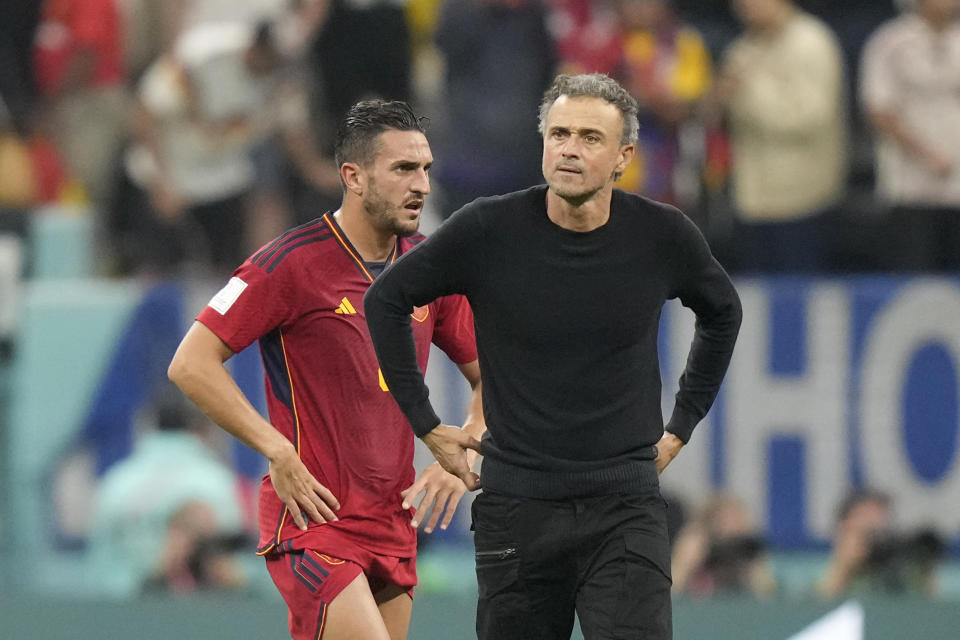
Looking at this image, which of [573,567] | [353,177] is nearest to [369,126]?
[353,177]

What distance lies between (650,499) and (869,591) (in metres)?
4.33

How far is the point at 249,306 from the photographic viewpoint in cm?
498

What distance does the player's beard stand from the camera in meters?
5.07

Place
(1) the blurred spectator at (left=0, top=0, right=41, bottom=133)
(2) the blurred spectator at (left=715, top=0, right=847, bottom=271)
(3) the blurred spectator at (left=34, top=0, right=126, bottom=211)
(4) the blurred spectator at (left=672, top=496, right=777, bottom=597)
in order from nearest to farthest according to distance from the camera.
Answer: (4) the blurred spectator at (left=672, top=496, right=777, bottom=597)
(2) the blurred spectator at (left=715, top=0, right=847, bottom=271)
(3) the blurred spectator at (left=34, top=0, right=126, bottom=211)
(1) the blurred spectator at (left=0, top=0, right=41, bottom=133)

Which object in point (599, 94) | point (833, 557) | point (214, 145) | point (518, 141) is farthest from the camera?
point (214, 145)

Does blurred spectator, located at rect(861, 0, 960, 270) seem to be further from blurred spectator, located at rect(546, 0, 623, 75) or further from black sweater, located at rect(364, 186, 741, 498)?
black sweater, located at rect(364, 186, 741, 498)

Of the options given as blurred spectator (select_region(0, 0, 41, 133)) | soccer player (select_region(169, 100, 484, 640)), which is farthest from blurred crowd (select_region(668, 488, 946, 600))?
blurred spectator (select_region(0, 0, 41, 133))

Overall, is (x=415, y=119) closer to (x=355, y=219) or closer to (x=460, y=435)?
(x=355, y=219)

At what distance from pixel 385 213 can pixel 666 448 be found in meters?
1.04

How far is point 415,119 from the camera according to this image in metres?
5.20

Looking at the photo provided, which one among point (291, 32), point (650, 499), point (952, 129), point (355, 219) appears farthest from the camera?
point (291, 32)

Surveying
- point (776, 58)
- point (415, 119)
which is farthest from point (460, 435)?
point (776, 58)

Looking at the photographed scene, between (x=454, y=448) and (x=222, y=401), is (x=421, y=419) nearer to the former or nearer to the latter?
(x=454, y=448)

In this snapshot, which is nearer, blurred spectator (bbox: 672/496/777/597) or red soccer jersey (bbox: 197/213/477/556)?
red soccer jersey (bbox: 197/213/477/556)
